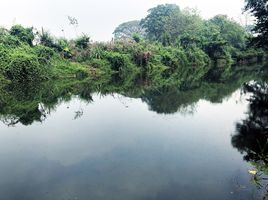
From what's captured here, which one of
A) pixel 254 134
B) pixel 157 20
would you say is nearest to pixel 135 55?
pixel 254 134

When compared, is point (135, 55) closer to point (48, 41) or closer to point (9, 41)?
point (48, 41)

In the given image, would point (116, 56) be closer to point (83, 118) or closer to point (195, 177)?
point (83, 118)

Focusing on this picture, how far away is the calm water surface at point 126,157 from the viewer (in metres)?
6.57

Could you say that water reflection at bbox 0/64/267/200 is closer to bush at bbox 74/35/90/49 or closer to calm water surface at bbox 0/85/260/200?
calm water surface at bbox 0/85/260/200

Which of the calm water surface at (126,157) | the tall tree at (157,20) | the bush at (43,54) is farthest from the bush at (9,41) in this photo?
the tall tree at (157,20)

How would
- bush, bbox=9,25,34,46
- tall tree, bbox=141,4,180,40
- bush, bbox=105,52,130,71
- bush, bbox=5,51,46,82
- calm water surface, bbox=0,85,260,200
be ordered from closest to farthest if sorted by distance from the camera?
calm water surface, bbox=0,85,260,200
bush, bbox=5,51,46,82
bush, bbox=9,25,34,46
bush, bbox=105,52,130,71
tall tree, bbox=141,4,180,40

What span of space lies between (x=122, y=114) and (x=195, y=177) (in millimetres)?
7688

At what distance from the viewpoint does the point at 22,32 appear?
2988 centimetres

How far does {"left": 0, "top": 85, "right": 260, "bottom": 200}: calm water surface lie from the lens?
657 cm

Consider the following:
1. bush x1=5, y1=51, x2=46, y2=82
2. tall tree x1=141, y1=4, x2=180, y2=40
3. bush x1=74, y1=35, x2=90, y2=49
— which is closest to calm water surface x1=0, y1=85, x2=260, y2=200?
bush x1=5, y1=51, x2=46, y2=82

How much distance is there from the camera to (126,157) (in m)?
8.70

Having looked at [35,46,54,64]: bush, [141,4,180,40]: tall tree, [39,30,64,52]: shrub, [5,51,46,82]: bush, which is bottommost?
[5,51,46,82]: bush

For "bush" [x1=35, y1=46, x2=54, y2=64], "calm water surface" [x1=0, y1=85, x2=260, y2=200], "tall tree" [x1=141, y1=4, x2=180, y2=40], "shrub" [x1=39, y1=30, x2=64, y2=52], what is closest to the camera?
"calm water surface" [x1=0, y1=85, x2=260, y2=200]

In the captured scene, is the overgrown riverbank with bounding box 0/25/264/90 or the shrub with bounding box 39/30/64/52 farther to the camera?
the shrub with bounding box 39/30/64/52
